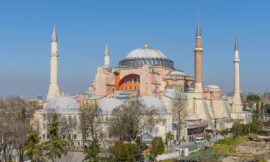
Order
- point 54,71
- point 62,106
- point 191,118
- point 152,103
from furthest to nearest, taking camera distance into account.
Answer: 1. point 54,71
2. point 191,118
3. point 62,106
4. point 152,103

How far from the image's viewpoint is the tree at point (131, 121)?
31344mm

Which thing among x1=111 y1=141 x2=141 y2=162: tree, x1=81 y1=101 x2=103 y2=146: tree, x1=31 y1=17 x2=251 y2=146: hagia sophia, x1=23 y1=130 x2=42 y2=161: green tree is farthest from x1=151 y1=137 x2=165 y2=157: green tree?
x1=31 y1=17 x2=251 y2=146: hagia sophia

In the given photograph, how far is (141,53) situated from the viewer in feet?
171

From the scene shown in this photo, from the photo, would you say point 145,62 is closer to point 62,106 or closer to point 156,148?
point 62,106

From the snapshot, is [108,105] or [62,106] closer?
[108,105]

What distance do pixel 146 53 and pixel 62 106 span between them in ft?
57.3

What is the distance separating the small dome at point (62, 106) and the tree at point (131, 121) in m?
5.10

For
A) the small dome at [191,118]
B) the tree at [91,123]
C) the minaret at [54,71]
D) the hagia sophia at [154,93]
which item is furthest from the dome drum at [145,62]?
the tree at [91,123]

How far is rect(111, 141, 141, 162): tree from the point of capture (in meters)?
23.5

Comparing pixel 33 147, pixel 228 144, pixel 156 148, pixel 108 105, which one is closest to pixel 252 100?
pixel 228 144

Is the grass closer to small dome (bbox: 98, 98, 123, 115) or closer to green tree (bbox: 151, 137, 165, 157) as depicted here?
green tree (bbox: 151, 137, 165, 157)

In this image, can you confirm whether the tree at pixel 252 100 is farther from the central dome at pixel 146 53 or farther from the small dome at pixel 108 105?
the small dome at pixel 108 105

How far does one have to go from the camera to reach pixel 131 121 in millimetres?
31375

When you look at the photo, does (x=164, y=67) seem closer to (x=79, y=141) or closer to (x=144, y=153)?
(x=79, y=141)
